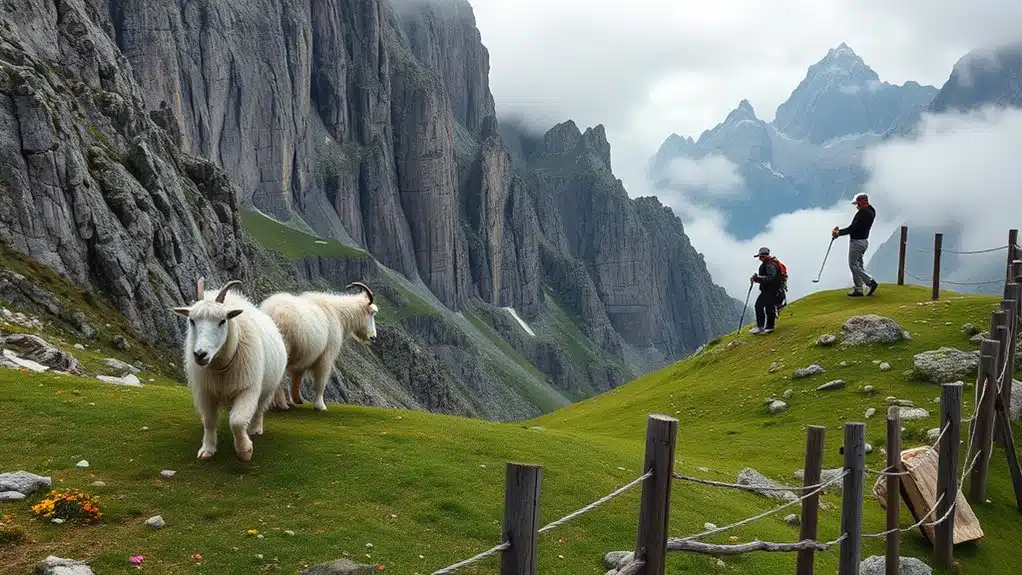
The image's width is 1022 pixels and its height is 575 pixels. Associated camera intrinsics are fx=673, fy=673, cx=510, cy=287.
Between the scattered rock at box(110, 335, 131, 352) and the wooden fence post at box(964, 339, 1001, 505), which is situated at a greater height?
the wooden fence post at box(964, 339, 1001, 505)

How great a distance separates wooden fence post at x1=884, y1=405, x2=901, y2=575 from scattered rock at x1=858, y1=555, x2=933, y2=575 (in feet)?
0.95

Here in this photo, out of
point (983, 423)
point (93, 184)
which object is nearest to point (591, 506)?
point (983, 423)

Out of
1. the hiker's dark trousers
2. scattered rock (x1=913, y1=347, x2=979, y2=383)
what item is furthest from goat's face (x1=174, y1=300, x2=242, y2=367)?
the hiker's dark trousers

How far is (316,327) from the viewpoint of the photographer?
18.9 meters

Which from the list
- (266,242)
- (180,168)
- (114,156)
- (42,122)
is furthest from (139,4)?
(42,122)

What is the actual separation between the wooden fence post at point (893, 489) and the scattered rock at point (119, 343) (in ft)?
137

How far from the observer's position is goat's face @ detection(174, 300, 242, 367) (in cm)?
1212

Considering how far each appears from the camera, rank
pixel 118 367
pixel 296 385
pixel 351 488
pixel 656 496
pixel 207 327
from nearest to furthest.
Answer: pixel 656 496, pixel 207 327, pixel 351 488, pixel 296 385, pixel 118 367

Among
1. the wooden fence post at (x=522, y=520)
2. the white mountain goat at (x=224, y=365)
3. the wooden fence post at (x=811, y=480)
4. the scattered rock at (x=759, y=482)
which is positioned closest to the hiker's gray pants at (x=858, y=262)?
the scattered rock at (x=759, y=482)

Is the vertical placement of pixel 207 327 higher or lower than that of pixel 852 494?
higher

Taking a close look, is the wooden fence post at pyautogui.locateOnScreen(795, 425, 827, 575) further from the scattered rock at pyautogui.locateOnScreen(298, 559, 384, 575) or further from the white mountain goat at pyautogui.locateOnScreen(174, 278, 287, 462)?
the white mountain goat at pyautogui.locateOnScreen(174, 278, 287, 462)

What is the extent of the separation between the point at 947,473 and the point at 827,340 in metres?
16.8

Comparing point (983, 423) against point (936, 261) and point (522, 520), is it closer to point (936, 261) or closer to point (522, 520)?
point (522, 520)

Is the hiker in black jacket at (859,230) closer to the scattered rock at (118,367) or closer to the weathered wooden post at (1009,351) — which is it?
the weathered wooden post at (1009,351)
